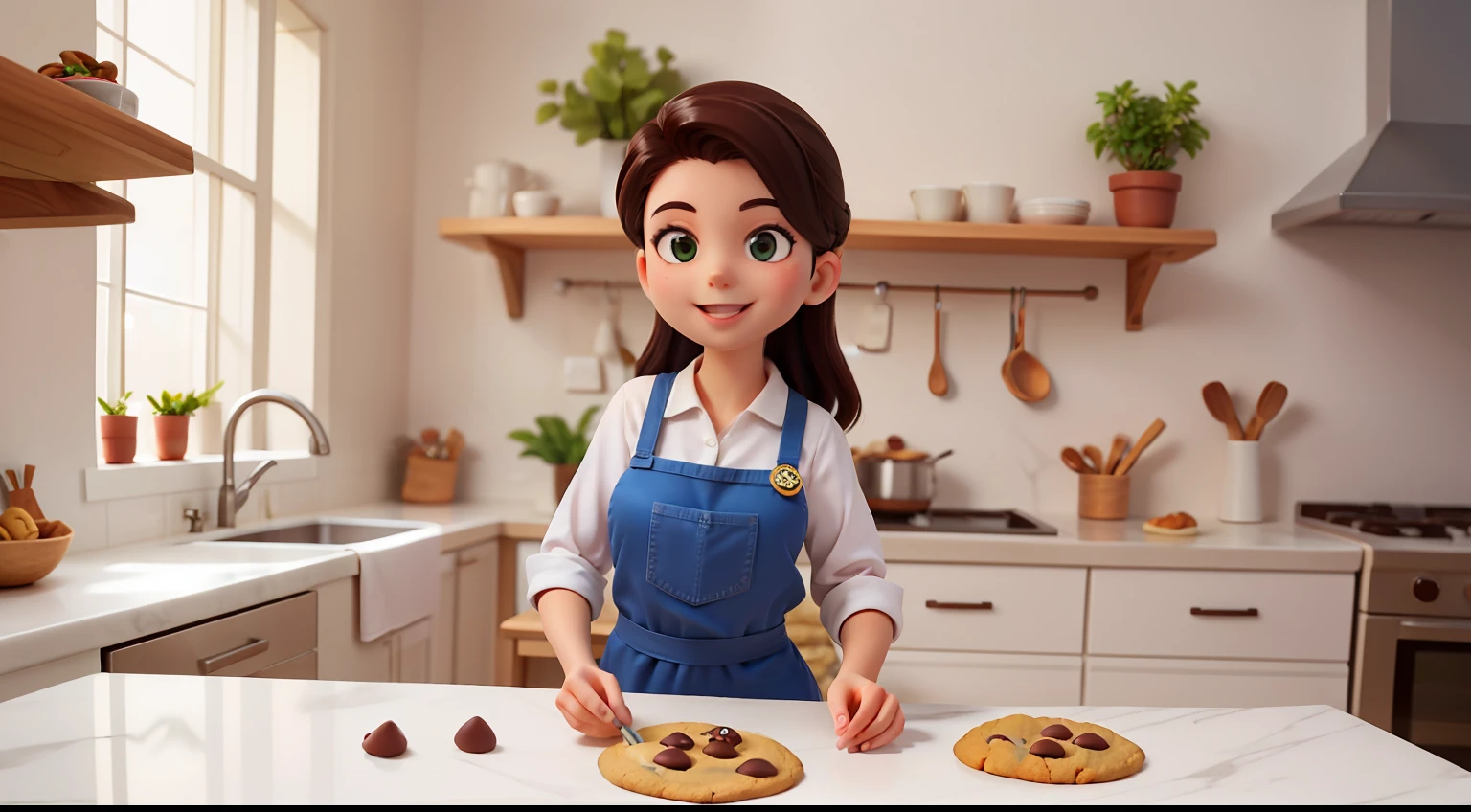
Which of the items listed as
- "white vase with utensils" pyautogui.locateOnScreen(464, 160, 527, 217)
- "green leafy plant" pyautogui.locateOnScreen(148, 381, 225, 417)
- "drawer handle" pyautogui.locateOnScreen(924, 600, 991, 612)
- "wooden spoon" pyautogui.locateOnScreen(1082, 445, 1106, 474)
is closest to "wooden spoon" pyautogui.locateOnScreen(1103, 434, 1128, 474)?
"wooden spoon" pyautogui.locateOnScreen(1082, 445, 1106, 474)

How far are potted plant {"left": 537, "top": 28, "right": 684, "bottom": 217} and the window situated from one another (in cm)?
66

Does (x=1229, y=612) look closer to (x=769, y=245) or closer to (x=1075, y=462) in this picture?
(x=1075, y=462)

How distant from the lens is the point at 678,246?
111 centimetres

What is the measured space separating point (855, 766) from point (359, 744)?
1.28 ft

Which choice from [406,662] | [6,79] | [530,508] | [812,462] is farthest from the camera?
[530,508]

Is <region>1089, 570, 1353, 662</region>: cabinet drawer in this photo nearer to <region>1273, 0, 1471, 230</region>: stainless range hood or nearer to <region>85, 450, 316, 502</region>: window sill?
<region>1273, 0, 1471, 230</region>: stainless range hood

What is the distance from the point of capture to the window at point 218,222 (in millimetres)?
2176

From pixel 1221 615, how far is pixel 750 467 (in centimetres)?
180

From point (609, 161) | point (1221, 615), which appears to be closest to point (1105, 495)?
point (1221, 615)

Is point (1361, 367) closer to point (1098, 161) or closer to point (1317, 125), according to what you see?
point (1317, 125)

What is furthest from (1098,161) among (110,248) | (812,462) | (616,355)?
(110,248)

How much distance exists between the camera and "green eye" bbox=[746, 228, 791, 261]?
1.09m

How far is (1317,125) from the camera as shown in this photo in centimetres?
303

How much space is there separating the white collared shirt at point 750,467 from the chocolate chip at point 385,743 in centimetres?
34
